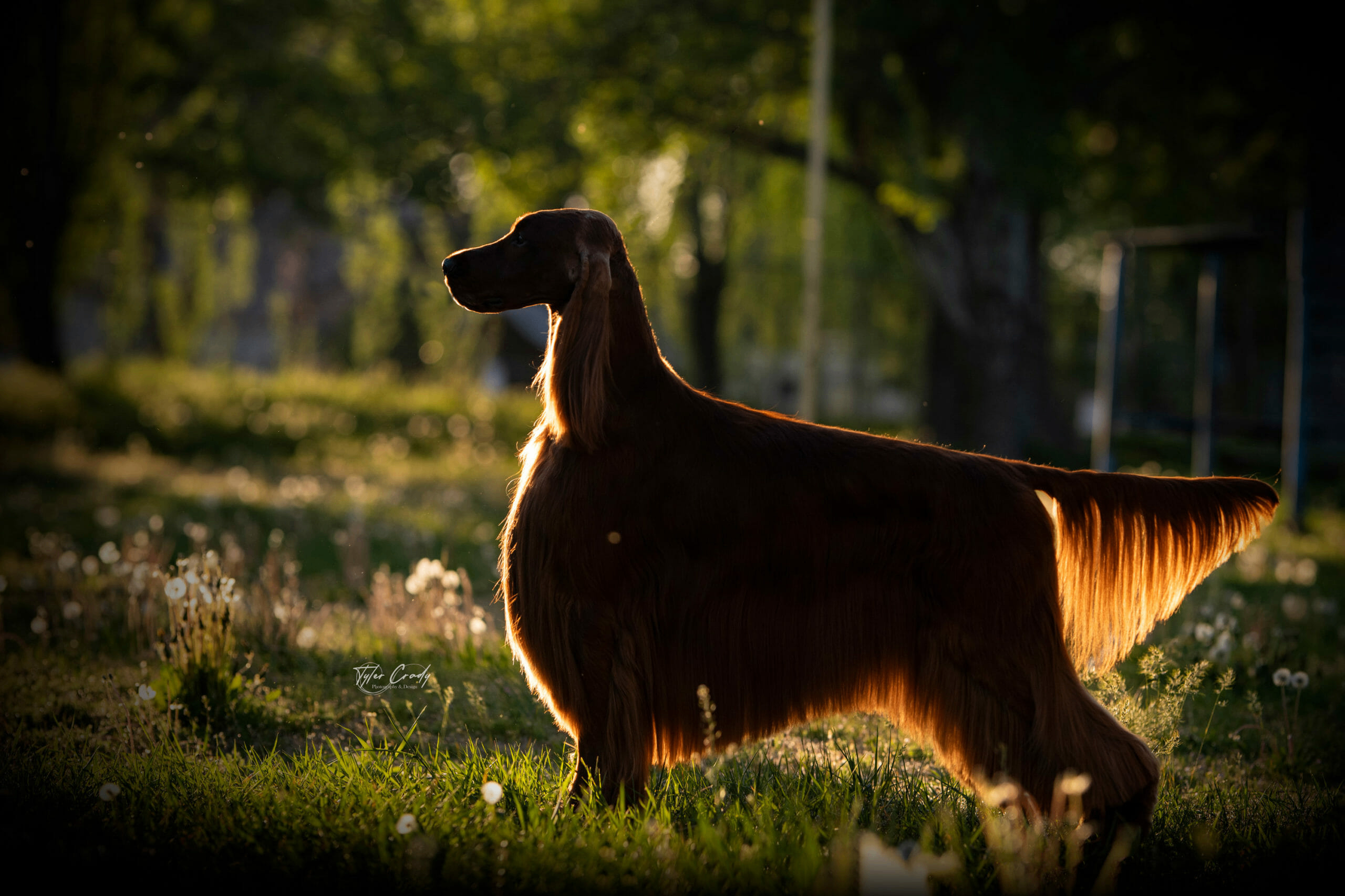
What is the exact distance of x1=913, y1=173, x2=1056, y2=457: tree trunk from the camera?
12.3m

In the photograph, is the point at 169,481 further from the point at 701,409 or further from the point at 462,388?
the point at 701,409

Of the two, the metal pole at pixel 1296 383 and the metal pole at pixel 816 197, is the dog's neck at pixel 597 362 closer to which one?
the metal pole at pixel 816 197

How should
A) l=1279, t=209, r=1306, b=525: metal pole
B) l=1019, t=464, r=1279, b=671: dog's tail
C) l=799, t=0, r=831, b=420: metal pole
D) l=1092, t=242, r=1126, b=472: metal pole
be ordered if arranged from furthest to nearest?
l=799, t=0, r=831, b=420: metal pole → l=1092, t=242, r=1126, b=472: metal pole → l=1279, t=209, r=1306, b=525: metal pole → l=1019, t=464, r=1279, b=671: dog's tail

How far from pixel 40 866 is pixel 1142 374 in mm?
26457

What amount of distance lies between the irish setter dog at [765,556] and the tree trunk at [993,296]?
31.2ft

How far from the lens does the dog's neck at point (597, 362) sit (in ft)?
9.23

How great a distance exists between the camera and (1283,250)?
16047mm

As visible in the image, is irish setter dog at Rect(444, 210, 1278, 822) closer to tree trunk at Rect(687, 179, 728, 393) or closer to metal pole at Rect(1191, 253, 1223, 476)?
metal pole at Rect(1191, 253, 1223, 476)

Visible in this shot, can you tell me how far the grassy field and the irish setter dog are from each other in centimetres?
30

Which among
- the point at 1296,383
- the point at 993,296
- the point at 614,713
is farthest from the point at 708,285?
the point at 614,713

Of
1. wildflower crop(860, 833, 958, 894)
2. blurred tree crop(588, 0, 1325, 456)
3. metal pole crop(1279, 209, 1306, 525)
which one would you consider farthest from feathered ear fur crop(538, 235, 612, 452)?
blurred tree crop(588, 0, 1325, 456)

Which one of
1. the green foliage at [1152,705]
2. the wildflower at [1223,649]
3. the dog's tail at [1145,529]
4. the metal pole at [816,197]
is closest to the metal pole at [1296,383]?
the metal pole at [816,197]

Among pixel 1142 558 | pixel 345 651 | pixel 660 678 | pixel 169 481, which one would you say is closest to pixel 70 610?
pixel 345 651
